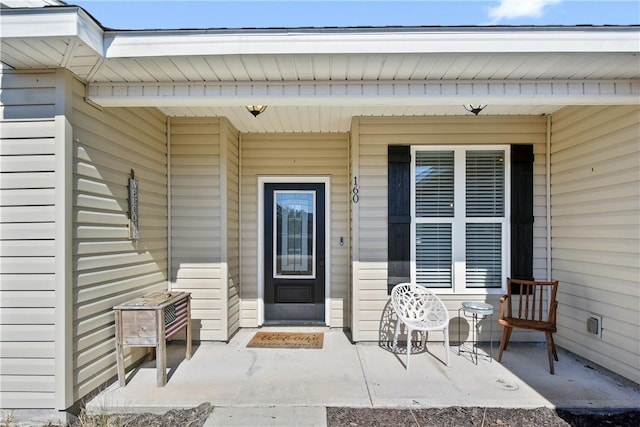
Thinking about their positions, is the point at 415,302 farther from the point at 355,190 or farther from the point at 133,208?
the point at 133,208

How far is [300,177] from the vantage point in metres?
4.49

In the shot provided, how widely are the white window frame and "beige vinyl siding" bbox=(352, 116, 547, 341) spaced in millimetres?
71

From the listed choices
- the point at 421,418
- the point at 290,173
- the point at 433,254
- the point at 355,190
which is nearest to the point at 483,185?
the point at 433,254

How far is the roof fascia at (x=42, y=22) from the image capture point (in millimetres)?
2033

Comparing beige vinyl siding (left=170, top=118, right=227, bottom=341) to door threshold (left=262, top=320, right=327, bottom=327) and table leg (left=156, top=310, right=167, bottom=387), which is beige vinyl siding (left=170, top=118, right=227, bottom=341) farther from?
table leg (left=156, top=310, right=167, bottom=387)

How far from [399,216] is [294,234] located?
1474 mm

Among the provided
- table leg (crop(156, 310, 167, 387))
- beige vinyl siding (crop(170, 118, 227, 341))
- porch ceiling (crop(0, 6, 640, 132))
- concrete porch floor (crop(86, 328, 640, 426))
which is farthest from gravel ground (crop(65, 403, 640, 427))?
porch ceiling (crop(0, 6, 640, 132))

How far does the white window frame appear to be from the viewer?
3.85m

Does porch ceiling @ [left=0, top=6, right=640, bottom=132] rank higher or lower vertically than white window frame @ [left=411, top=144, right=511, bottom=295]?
higher

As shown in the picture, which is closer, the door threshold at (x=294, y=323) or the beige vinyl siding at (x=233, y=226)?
the beige vinyl siding at (x=233, y=226)

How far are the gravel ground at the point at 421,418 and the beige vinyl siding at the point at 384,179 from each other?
1345mm

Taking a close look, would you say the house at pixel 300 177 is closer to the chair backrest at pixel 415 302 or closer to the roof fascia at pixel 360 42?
the roof fascia at pixel 360 42

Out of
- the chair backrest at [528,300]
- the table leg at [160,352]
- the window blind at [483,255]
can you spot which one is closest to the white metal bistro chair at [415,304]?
the window blind at [483,255]

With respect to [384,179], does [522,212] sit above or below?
below
